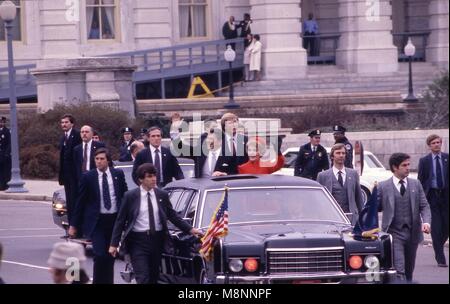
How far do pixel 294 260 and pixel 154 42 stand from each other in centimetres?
3606

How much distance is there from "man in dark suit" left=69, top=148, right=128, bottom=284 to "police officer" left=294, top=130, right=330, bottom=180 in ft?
23.9

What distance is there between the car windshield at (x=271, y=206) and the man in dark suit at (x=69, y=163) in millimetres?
5577

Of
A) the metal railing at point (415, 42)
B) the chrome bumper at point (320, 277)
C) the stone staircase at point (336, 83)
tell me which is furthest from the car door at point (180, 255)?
the metal railing at point (415, 42)

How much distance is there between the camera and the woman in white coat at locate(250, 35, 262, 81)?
1866 inches

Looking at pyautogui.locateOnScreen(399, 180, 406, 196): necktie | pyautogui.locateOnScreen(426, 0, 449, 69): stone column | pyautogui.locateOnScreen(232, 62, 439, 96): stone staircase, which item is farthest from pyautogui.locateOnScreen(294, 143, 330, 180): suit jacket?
pyautogui.locateOnScreen(426, 0, 449, 69): stone column

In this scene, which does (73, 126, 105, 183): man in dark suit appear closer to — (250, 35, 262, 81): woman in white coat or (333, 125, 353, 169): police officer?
(333, 125, 353, 169): police officer

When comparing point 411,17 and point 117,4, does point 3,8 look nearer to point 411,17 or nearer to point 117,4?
point 117,4

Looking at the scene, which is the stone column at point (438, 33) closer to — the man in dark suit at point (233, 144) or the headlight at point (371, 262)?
the man in dark suit at point (233, 144)

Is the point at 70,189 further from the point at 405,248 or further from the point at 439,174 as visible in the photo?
the point at 405,248

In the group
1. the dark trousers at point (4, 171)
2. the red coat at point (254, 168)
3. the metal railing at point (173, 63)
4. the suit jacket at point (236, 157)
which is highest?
the metal railing at point (173, 63)

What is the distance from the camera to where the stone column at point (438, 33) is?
163 feet

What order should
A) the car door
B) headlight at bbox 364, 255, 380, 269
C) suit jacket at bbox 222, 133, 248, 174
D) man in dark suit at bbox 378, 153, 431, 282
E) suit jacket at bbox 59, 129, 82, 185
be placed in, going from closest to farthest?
headlight at bbox 364, 255, 380, 269 < the car door < man in dark suit at bbox 378, 153, 431, 282 < suit jacket at bbox 222, 133, 248, 174 < suit jacket at bbox 59, 129, 82, 185

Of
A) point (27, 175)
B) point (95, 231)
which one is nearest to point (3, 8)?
point (27, 175)

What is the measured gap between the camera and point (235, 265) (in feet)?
42.9
